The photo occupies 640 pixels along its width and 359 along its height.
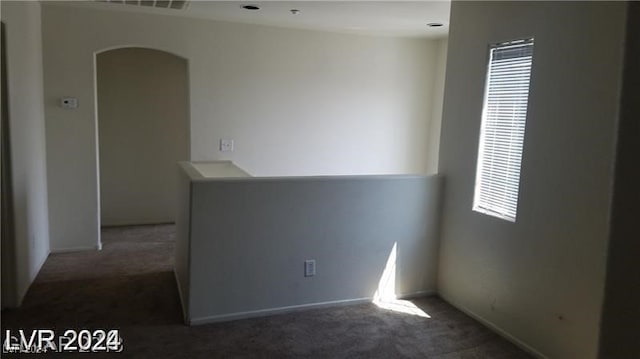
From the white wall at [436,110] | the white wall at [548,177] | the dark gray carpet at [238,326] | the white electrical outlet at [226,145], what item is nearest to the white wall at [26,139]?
the dark gray carpet at [238,326]

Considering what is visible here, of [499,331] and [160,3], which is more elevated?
[160,3]

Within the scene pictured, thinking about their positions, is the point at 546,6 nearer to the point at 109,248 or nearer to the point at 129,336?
the point at 129,336

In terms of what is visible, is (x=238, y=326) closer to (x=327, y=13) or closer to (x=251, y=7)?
(x=251, y=7)

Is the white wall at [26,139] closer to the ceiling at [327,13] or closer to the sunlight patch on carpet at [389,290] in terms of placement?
the ceiling at [327,13]

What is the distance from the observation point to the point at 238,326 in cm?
337

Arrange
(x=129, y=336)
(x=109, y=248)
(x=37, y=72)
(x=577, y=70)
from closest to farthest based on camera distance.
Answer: (x=577, y=70) < (x=129, y=336) < (x=37, y=72) < (x=109, y=248)

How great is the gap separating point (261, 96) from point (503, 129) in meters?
3.01

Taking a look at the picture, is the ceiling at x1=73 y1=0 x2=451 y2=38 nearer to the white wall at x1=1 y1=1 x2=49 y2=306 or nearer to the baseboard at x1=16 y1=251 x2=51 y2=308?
the white wall at x1=1 y1=1 x2=49 y2=306

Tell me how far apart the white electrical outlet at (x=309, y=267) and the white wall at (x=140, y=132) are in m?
3.13

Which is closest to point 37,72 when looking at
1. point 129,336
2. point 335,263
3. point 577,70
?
point 129,336

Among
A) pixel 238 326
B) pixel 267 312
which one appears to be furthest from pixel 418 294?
pixel 238 326

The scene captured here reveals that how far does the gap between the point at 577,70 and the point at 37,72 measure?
446cm

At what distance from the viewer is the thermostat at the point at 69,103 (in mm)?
4684

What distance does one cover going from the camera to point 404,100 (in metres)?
6.15
